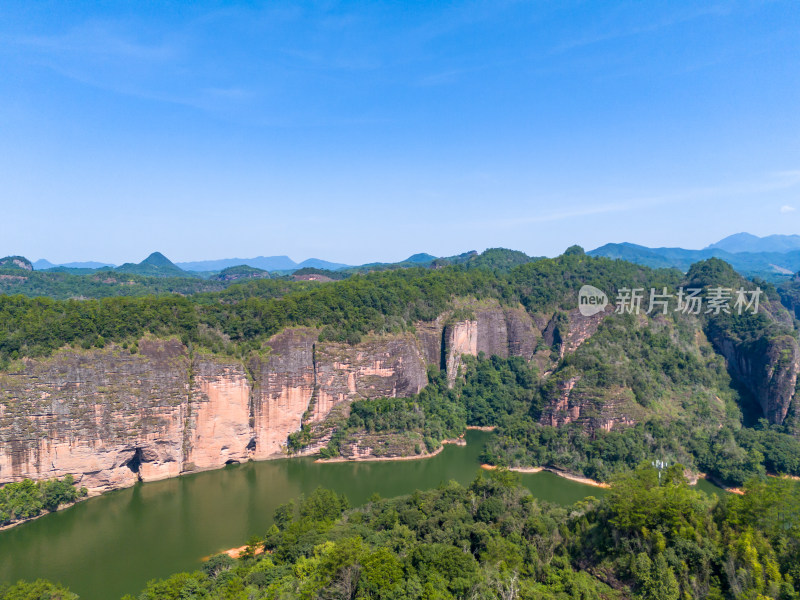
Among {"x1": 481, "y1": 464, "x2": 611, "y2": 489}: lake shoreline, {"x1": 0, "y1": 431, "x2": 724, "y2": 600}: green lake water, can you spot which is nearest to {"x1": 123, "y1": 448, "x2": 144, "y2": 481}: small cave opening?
{"x1": 0, "y1": 431, "x2": 724, "y2": 600}: green lake water

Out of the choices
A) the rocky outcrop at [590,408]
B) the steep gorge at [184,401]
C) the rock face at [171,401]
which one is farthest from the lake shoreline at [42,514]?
the rocky outcrop at [590,408]

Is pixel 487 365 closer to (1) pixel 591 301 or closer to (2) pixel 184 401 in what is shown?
(1) pixel 591 301

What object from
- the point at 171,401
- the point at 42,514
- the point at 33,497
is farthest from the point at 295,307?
the point at 42,514

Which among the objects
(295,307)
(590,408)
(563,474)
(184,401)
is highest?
(295,307)

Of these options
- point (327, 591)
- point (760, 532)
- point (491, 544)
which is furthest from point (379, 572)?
point (760, 532)

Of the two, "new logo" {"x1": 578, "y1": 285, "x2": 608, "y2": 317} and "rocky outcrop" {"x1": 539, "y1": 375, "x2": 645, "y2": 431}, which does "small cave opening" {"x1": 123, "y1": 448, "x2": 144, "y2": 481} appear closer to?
"rocky outcrop" {"x1": 539, "y1": 375, "x2": 645, "y2": 431}

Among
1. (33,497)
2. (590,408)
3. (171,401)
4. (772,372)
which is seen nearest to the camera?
(33,497)

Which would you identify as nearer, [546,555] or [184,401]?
[546,555]
